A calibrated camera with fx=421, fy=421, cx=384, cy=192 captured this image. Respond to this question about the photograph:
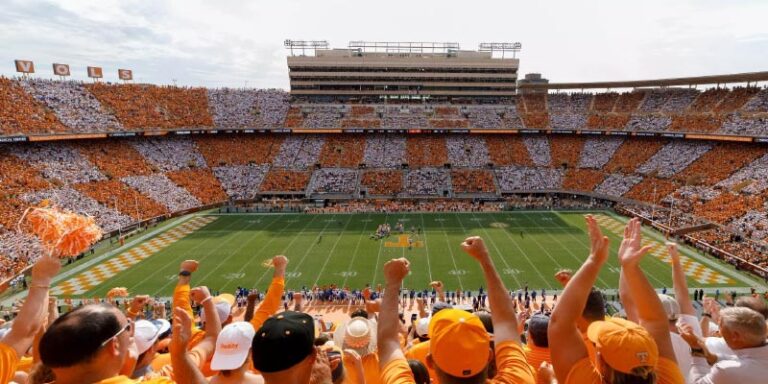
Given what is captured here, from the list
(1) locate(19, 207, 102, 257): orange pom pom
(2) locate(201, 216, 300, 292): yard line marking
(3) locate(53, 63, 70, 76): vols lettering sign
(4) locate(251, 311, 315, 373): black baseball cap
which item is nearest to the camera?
(4) locate(251, 311, 315, 373): black baseball cap

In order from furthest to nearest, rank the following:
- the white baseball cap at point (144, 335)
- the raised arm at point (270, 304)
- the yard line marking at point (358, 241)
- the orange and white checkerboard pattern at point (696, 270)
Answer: the yard line marking at point (358, 241) < the orange and white checkerboard pattern at point (696, 270) < the raised arm at point (270, 304) < the white baseball cap at point (144, 335)

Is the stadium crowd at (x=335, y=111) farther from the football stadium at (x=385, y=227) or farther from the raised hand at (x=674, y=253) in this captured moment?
the raised hand at (x=674, y=253)

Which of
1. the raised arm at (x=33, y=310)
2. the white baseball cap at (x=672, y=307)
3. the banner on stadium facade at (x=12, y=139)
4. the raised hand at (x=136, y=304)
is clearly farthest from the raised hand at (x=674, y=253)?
the banner on stadium facade at (x=12, y=139)

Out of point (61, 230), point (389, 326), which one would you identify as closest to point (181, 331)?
point (61, 230)

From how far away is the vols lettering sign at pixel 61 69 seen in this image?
4628 centimetres

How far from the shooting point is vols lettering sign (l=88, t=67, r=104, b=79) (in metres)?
48.7

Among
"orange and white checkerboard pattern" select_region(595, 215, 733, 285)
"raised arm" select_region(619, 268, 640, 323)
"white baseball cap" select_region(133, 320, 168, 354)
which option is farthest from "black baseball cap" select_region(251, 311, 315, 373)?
"orange and white checkerboard pattern" select_region(595, 215, 733, 285)

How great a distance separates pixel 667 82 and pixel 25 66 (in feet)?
229

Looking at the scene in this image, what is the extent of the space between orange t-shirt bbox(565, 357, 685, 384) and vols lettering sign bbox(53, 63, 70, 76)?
5926 centimetres

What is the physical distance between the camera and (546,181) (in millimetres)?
43781

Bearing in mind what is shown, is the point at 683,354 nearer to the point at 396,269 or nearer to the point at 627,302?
the point at 627,302

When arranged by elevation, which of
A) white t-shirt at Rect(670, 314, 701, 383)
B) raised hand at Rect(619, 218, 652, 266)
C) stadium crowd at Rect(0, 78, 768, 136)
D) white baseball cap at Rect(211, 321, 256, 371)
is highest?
stadium crowd at Rect(0, 78, 768, 136)

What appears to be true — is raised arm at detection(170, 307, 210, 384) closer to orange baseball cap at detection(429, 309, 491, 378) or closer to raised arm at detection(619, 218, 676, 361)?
orange baseball cap at detection(429, 309, 491, 378)

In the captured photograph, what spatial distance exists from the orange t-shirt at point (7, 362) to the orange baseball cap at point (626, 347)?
3.48 m
